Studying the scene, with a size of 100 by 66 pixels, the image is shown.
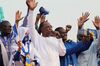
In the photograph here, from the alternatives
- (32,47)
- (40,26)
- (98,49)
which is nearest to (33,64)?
(32,47)

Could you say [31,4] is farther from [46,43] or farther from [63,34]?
[63,34]

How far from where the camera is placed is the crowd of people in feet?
26.6

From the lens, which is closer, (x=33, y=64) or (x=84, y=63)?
(x=33, y=64)

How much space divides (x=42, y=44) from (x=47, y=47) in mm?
123

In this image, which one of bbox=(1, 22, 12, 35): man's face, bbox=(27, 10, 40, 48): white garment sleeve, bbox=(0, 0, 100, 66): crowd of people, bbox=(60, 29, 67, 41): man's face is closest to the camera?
bbox=(0, 0, 100, 66): crowd of people

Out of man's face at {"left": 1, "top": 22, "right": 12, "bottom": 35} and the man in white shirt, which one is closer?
the man in white shirt

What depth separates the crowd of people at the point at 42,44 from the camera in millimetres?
8109

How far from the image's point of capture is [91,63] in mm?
8930

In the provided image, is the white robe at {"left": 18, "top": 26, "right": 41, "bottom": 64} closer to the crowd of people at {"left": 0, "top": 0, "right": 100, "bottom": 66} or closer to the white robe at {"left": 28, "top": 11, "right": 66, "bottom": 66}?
the crowd of people at {"left": 0, "top": 0, "right": 100, "bottom": 66}

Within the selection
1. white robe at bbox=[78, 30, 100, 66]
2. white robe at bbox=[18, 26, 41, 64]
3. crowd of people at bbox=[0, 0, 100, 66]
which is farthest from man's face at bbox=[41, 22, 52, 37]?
white robe at bbox=[78, 30, 100, 66]

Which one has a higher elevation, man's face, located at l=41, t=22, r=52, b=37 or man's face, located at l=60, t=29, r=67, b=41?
man's face, located at l=41, t=22, r=52, b=37

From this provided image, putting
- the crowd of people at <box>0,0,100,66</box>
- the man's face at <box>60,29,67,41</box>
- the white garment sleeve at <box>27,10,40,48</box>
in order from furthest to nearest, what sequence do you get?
the man's face at <box>60,29,67,41</box> < the white garment sleeve at <box>27,10,40,48</box> < the crowd of people at <box>0,0,100,66</box>

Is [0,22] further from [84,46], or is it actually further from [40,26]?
[84,46]

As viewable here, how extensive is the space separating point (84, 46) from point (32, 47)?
117 cm
